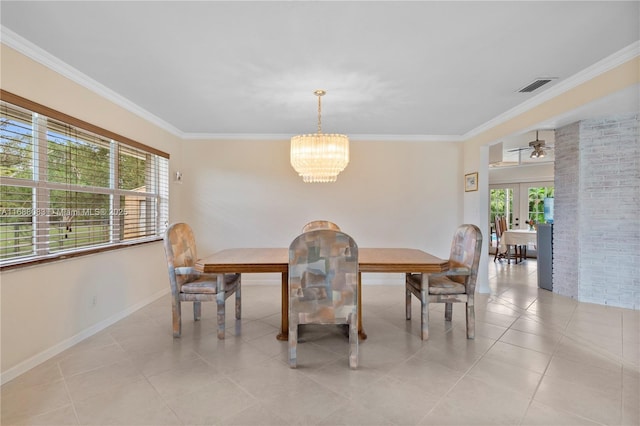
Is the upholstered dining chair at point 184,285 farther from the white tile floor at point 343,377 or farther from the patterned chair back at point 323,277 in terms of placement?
the patterned chair back at point 323,277

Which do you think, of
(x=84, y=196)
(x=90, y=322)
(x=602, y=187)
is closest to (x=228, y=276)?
(x=90, y=322)

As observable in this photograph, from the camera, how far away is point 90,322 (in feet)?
8.83

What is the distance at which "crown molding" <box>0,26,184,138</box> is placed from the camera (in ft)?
6.48

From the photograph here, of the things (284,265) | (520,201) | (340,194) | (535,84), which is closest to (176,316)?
(284,265)

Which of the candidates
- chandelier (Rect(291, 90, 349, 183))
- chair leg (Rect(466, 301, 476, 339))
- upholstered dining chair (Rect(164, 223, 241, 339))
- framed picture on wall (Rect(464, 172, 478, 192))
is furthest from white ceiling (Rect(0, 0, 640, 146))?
chair leg (Rect(466, 301, 476, 339))

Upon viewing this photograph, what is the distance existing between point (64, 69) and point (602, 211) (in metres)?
5.97

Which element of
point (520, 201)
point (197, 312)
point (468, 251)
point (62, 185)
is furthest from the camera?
point (520, 201)

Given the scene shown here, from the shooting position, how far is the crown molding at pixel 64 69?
77.7 inches

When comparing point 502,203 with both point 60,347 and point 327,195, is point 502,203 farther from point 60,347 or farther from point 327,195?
point 60,347

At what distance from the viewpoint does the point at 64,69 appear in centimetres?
238

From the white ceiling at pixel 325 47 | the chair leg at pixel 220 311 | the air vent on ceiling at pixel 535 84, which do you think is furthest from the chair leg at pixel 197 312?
the air vent on ceiling at pixel 535 84

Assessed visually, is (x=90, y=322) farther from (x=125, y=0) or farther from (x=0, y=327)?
(x=125, y=0)

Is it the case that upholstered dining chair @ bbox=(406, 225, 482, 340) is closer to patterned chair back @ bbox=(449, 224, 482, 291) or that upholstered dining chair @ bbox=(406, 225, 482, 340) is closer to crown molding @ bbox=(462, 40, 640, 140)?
patterned chair back @ bbox=(449, 224, 482, 291)

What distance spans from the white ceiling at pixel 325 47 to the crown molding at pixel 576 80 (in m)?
0.04
